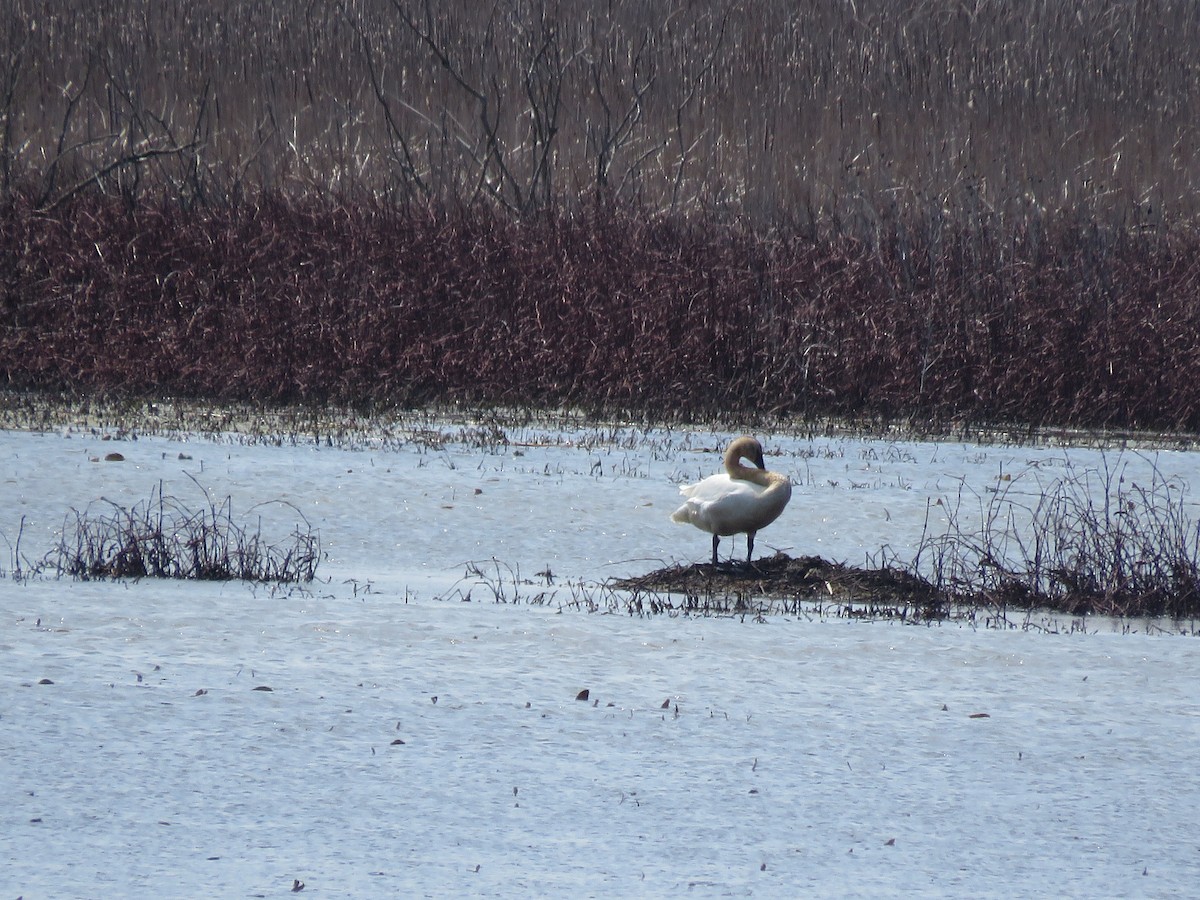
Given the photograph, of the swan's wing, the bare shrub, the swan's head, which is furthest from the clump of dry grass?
the bare shrub

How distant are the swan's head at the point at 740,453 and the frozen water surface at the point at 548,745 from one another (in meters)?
0.66

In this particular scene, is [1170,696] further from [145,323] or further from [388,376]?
[145,323]

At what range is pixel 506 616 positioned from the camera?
22.7 feet

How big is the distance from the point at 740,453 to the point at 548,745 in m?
3.50

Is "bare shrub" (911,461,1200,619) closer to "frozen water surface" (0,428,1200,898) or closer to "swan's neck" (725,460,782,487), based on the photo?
"frozen water surface" (0,428,1200,898)

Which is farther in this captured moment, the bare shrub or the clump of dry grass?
the bare shrub

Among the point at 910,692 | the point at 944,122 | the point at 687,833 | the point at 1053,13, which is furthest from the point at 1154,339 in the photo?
the point at 1053,13

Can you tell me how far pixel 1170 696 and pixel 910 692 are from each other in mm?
A: 888

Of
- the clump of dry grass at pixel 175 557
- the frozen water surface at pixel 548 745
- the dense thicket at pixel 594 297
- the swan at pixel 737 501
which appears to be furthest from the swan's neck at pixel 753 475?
the dense thicket at pixel 594 297

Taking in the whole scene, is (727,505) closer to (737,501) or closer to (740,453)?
(737,501)

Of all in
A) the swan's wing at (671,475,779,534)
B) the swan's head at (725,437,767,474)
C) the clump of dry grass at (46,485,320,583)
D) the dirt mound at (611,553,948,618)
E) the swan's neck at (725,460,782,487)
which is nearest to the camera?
the dirt mound at (611,553,948,618)

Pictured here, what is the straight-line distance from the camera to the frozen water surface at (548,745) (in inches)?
160

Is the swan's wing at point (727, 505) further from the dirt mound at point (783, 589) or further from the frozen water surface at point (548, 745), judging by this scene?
the frozen water surface at point (548, 745)

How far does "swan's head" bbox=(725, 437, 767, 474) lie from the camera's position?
813cm
